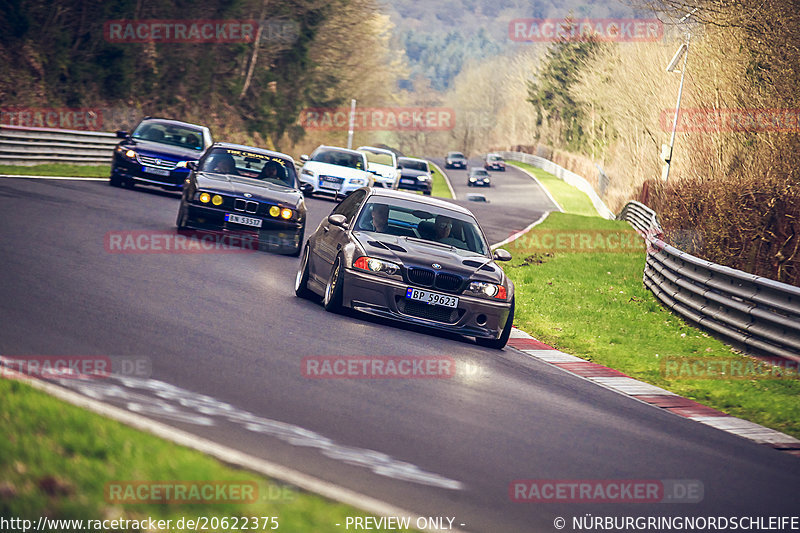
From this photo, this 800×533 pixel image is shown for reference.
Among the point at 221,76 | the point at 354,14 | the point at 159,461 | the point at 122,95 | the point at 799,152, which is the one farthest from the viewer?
the point at 354,14

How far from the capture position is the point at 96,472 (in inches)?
179

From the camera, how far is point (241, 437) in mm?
6180

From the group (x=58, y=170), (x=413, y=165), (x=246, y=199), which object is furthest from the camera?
(x=413, y=165)

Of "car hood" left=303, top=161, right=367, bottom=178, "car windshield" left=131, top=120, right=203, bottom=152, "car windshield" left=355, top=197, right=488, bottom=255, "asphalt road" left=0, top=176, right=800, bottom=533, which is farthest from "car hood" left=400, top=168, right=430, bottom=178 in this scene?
"car windshield" left=355, top=197, right=488, bottom=255

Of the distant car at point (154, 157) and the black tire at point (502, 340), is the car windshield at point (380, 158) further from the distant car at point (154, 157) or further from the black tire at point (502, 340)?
the black tire at point (502, 340)

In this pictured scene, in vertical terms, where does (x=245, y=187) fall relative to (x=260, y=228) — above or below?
above

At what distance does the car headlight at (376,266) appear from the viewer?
1119 centimetres

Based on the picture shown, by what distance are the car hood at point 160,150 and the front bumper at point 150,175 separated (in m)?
0.31

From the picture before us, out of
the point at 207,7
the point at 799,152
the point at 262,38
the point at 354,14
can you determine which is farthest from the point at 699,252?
the point at 354,14

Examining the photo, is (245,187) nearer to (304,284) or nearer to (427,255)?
(304,284)

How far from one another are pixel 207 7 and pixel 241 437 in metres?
46.3

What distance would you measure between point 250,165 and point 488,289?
7343 millimetres

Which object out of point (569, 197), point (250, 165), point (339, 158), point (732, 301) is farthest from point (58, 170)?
point (569, 197)

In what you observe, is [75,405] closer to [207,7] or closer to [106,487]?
[106,487]
